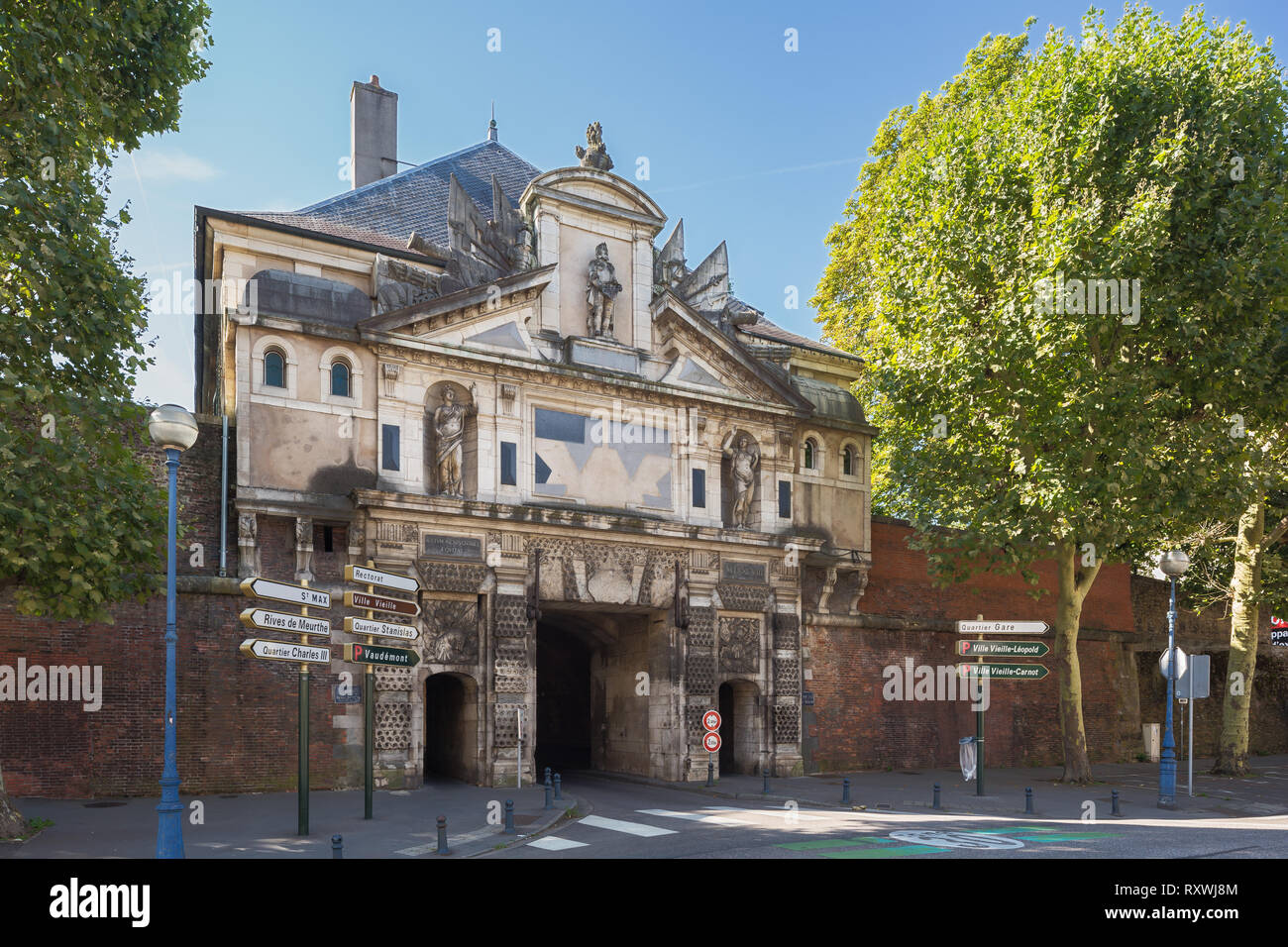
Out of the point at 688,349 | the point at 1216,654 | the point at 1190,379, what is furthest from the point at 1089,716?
the point at 688,349

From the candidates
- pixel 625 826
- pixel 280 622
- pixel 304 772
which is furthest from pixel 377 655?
pixel 625 826

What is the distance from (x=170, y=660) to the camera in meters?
12.4

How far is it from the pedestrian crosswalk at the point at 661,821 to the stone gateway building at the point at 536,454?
173 inches

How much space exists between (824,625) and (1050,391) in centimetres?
808

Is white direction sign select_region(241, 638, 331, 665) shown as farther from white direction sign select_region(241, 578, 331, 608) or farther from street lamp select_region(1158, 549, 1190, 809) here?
street lamp select_region(1158, 549, 1190, 809)

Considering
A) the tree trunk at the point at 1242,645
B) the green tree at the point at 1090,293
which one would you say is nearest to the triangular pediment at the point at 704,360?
the green tree at the point at 1090,293

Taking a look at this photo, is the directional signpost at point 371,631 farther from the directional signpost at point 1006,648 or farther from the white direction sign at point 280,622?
the directional signpost at point 1006,648

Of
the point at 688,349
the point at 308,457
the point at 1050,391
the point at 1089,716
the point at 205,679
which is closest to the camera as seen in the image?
the point at 205,679

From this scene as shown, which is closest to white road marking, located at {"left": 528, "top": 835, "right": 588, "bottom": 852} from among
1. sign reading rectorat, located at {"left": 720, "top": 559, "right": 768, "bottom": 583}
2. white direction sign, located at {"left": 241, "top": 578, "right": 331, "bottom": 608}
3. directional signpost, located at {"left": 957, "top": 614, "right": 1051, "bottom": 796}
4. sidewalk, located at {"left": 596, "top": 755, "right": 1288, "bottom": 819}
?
white direction sign, located at {"left": 241, "top": 578, "right": 331, "bottom": 608}

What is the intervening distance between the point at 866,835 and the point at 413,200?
64.1 feet

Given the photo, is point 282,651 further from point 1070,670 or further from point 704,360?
point 1070,670

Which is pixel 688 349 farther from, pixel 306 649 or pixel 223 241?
pixel 306 649

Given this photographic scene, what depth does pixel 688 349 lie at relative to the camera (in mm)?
26125

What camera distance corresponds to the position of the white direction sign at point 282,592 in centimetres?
1368
